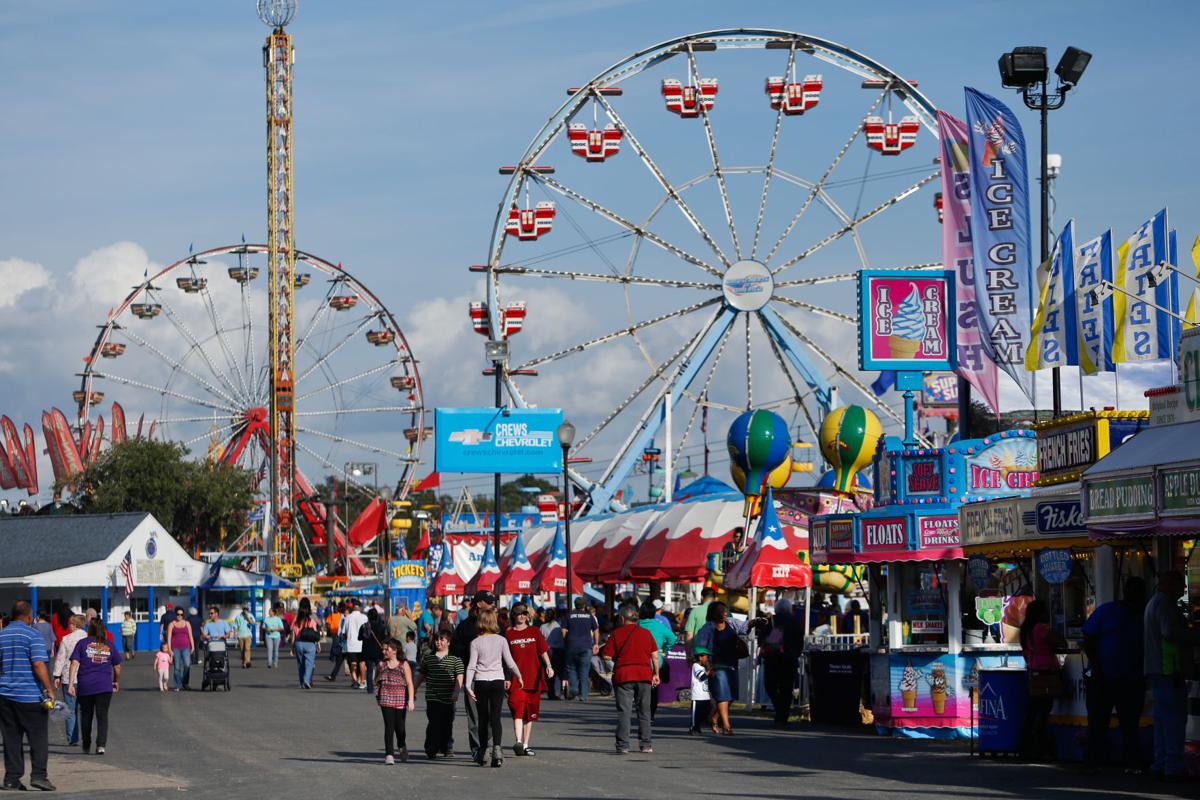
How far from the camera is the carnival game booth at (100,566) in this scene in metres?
52.8

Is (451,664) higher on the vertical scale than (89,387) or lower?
lower

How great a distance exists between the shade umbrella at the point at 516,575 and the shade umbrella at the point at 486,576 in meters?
0.61

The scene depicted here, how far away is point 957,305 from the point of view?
20.8m

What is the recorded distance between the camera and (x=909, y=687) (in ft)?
67.1

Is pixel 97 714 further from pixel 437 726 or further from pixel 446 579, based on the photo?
pixel 446 579

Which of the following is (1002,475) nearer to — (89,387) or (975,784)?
(975,784)

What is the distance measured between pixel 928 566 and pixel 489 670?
672 cm

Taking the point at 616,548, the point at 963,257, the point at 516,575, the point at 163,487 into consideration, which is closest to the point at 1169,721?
the point at 963,257

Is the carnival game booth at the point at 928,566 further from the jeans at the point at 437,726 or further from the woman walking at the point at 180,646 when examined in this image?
the woman walking at the point at 180,646

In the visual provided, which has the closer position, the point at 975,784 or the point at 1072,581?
the point at 975,784

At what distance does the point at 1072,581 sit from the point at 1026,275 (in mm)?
4194

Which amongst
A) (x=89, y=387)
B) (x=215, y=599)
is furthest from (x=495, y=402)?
(x=89, y=387)

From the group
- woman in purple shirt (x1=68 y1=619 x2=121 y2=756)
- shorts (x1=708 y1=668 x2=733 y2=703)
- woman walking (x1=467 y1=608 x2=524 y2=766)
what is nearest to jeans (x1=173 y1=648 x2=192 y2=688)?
woman in purple shirt (x1=68 y1=619 x2=121 y2=756)

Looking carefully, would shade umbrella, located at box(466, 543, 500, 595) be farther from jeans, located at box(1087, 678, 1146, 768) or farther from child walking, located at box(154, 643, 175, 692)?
jeans, located at box(1087, 678, 1146, 768)
